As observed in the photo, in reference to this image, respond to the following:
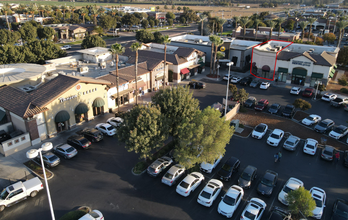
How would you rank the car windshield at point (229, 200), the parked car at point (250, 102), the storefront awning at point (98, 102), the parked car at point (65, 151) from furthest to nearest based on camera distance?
1. the parked car at point (250, 102)
2. the storefront awning at point (98, 102)
3. the parked car at point (65, 151)
4. the car windshield at point (229, 200)

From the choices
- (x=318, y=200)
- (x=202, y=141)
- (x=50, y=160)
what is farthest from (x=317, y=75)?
(x=50, y=160)

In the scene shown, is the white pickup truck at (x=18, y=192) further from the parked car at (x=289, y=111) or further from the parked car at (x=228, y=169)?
the parked car at (x=289, y=111)

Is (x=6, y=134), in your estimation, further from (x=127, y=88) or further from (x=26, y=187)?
(x=127, y=88)

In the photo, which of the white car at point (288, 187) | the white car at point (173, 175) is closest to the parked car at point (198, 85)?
the white car at point (173, 175)

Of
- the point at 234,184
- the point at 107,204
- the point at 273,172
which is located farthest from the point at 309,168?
the point at 107,204

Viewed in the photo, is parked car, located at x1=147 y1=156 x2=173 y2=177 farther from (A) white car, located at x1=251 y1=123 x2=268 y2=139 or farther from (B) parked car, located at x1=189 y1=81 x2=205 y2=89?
(B) parked car, located at x1=189 y1=81 x2=205 y2=89

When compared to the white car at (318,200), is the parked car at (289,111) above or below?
above
